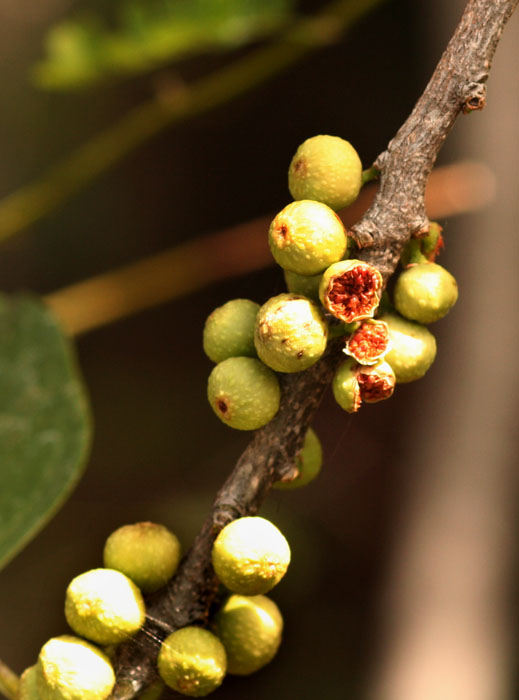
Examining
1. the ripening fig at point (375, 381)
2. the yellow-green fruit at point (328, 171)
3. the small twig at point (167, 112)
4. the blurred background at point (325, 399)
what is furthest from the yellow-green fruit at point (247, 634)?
the small twig at point (167, 112)

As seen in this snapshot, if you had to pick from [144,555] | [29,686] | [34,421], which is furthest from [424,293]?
[34,421]

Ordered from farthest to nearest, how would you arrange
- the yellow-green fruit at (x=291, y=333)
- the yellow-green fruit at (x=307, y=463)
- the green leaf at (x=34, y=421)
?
the green leaf at (x=34, y=421)
the yellow-green fruit at (x=307, y=463)
the yellow-green fruit at (x=291, y=333)

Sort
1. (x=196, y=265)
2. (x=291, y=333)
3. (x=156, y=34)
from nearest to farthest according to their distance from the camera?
(x=291, y=333)
(x=156, y=34)
(x=196, y=265)

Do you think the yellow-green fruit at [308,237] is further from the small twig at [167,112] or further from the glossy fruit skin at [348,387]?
the small twig at [167,112]

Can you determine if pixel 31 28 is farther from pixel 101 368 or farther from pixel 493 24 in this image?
pixel 493 24

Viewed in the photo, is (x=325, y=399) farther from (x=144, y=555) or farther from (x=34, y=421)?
(x=144, y=555)

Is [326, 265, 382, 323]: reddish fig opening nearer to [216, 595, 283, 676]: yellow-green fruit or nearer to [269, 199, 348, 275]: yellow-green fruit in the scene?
[269, 199, 348, 275]: yellow-green fruit

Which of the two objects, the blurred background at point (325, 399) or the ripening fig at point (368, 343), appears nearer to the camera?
the ripening fig at point (368, 343)
